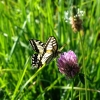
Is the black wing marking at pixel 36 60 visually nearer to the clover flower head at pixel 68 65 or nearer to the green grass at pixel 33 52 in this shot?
the clover flower head at pixel 68 65

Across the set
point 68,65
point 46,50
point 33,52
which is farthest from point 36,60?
point 33,52

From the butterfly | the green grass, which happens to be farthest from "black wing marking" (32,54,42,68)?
the green grass

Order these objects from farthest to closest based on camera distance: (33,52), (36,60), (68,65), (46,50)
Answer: (33,52)
(36,60)
(46,50)
(68,65)

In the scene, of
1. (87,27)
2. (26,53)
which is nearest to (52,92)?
(26,53)

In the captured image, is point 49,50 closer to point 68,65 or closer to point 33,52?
A: point 68,65

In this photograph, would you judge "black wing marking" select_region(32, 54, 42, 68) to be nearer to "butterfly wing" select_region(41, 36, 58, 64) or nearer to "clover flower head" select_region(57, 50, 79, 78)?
"butterfly wing" select_region(41, 36, 58, 64)

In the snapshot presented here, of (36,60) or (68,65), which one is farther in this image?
(36,60)

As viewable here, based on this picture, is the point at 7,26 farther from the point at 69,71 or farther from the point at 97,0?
the point at 69,71

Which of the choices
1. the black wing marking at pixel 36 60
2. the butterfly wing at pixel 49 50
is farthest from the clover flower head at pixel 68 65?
the black wing marking at pixel 36 60
